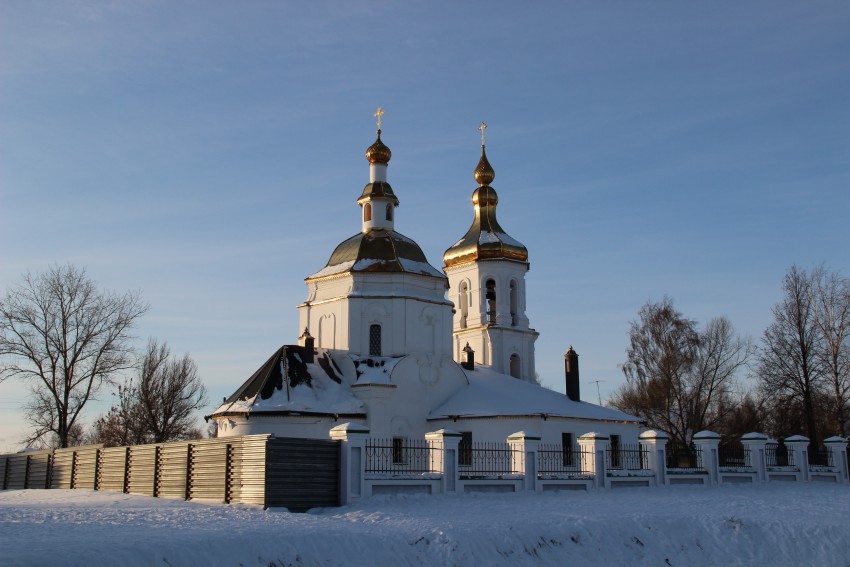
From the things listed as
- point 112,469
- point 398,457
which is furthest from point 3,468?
point 398,457

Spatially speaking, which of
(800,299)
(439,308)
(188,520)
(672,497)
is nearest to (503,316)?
(439,308)

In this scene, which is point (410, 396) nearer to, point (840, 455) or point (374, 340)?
point (374, 340)

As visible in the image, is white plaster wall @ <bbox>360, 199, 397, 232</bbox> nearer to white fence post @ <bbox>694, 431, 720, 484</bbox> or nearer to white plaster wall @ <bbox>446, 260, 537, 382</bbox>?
white plaster wall @ <bbox>446, 260, 537, 382</bbox>

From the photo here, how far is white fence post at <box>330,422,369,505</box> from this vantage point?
18469 millimetres

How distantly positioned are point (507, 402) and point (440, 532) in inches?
669

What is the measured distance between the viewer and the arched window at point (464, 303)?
1606 inches

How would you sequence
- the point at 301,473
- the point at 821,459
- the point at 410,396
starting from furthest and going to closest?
the point at 410,396 → the point at 821,459 → the point at 301,473

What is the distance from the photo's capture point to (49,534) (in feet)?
42.4

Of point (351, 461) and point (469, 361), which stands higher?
point (469, 361)

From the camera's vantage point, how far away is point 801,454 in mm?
28000

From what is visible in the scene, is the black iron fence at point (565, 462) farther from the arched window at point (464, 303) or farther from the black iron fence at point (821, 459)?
the arched window at point (464, 303)

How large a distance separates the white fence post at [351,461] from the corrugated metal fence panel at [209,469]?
238cm

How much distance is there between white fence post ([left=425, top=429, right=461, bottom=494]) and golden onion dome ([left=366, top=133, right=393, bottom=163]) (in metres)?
18.9

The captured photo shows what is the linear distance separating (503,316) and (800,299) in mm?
12586
